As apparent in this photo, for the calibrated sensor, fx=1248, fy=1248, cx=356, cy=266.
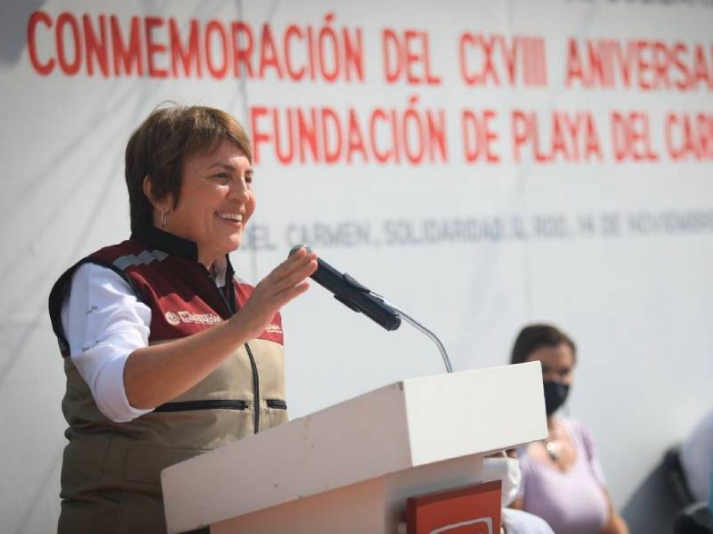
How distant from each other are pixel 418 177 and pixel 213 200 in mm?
2090

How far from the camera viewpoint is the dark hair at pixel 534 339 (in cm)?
471

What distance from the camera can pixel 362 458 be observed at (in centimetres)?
208

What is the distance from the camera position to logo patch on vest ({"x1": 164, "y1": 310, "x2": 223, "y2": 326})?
2.54 m

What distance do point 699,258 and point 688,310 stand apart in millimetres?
236

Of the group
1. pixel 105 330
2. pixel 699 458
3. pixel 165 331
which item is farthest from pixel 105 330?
pixel 699 458

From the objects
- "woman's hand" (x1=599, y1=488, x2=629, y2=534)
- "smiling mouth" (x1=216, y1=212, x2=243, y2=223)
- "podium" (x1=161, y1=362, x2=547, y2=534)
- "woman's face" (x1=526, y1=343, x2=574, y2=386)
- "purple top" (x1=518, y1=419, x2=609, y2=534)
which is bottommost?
"woman's hand" (x1=599, y1=488, x2=629, y2=534)

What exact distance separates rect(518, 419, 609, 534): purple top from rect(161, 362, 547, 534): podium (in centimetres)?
233

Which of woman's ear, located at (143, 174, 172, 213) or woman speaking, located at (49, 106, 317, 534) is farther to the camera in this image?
woman's ear, located at (143, 174, 172, 213)

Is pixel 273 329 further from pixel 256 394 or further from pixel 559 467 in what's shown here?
pixel 559 467

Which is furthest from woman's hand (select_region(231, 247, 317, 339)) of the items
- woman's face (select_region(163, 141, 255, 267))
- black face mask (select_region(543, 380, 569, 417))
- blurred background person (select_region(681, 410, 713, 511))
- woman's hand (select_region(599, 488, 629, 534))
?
blurred background person (select_region(681, 410, 713, 511))

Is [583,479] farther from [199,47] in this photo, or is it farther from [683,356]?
[199,47]

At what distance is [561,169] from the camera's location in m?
5.11

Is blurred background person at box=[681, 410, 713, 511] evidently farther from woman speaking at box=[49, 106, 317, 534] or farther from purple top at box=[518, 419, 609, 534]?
woman speaking at box=[49, 106, 317, 534]

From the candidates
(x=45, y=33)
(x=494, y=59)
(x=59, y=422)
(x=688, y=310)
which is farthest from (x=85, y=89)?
(x=688, y=310)
